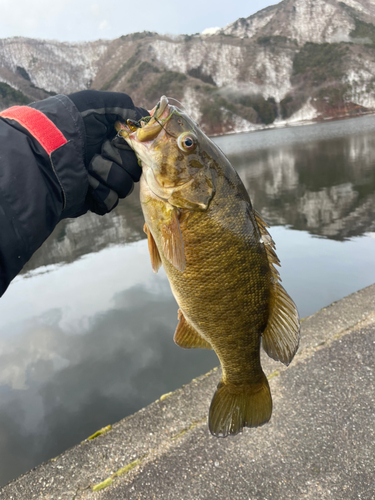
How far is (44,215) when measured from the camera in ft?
4.87

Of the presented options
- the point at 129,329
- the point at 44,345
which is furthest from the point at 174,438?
the point at 44,345

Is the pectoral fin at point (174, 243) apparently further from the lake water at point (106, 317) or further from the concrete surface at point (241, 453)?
the lake water at point (106, 317)

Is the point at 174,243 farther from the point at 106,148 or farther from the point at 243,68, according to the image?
the point at 243,68

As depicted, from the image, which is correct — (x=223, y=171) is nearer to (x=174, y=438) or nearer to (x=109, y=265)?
(x=174, y=438)

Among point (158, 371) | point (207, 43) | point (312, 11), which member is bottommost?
point (158, 371)

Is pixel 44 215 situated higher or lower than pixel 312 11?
lower

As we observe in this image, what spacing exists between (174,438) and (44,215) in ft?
6.64

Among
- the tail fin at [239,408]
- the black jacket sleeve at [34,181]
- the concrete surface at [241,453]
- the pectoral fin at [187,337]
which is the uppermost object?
the black jacket sleeve at [34,181]

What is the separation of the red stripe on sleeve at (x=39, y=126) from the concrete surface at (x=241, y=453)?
2256 mm

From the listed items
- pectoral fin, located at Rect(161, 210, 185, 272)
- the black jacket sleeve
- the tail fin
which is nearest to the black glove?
the black jacket sleeve

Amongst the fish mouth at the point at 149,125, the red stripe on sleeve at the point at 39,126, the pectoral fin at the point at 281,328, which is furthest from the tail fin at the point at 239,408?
the red stripe on sleeve at the point at 39,126

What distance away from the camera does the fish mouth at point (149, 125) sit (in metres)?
1.60

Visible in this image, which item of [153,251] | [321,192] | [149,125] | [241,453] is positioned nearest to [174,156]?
[149,125]

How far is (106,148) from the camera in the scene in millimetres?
1740
